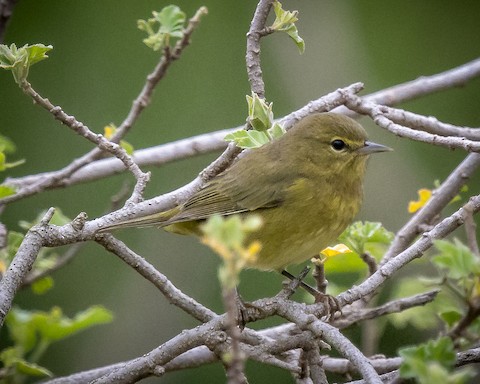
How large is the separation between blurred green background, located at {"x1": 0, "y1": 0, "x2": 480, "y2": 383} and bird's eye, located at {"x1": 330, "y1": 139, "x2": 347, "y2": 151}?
1.74 meters

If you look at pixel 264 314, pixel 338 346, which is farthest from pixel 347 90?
pixel 338 346

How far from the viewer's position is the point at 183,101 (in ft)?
22.3

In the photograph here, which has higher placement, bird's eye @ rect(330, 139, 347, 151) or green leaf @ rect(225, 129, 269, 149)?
bird's eye @ rect(330, 139, 347, 151)

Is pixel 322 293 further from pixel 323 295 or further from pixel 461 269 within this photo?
pixel 461 269

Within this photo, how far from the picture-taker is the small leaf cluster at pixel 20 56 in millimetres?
3117

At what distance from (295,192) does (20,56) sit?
150 cm

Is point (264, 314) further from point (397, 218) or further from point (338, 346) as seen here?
point (397, 218)

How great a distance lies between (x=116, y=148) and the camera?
11.3ft

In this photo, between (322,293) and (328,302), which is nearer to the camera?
(328,302)

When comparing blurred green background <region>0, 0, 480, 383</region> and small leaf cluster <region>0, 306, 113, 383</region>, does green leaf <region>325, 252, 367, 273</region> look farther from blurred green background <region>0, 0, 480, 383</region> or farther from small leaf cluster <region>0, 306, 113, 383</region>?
blurred green background <region>0, 0, 480, 383</region>

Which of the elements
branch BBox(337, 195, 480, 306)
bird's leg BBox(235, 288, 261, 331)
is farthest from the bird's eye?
branch BBox(337, 195, 480, 306)

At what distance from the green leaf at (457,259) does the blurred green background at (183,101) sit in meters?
3.27

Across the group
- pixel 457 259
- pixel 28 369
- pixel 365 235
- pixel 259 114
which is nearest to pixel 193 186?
pixel 259 114

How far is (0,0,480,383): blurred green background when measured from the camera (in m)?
5.71
